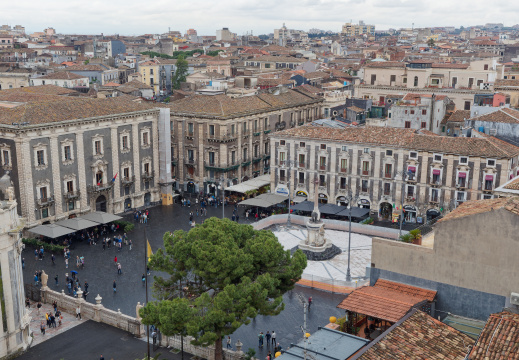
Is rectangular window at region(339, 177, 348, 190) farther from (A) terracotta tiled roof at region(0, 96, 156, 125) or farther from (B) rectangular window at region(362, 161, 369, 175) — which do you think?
(A) terracotta tiled roof at region(0, 96, 156, 125)

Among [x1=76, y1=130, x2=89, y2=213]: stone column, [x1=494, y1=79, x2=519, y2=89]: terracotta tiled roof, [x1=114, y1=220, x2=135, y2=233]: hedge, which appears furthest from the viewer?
[x1=494, y1=79, x2=519, y2=89]: terracotta tiled roof

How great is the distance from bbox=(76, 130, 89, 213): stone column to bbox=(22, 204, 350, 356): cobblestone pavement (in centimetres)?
580

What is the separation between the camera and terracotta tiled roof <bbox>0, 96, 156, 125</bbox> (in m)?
55.4

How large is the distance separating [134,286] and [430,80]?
62.6 m

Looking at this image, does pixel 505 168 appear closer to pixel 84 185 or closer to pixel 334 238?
pixel 334 238

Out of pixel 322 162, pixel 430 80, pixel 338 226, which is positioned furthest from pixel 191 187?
pixel 430 80

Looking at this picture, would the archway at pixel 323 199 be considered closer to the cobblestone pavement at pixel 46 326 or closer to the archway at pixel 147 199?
the archway at pixel 147 199

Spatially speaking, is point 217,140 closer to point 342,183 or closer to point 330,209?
point 342,183

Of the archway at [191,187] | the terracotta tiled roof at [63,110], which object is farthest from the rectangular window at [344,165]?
the terracotta tiled roof at [63,110]

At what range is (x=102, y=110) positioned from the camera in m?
62.2

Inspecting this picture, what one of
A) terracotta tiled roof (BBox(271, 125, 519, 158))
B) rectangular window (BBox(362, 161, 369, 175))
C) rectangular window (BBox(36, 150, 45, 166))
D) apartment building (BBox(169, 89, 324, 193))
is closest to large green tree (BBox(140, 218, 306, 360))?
rectangular window (BBox(36, 150, 45, 166))

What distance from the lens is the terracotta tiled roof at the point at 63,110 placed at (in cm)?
5538

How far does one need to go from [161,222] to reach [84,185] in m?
8.53

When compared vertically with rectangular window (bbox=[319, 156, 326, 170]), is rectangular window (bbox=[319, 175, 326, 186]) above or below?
below
